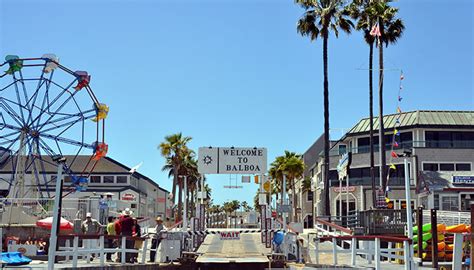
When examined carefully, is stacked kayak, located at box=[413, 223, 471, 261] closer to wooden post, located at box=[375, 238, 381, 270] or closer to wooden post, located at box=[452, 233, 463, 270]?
wooden post, located at box=[452, 233, 463, 270]

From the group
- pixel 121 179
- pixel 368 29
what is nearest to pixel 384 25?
pixel 368 29

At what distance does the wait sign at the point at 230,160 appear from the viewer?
23.1 meters

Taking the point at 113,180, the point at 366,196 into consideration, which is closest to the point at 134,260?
the point at 366,196

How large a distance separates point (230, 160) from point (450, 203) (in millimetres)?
18141

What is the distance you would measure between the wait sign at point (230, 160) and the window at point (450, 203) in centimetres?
1707

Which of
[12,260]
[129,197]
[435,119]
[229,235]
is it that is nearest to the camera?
[12,260]

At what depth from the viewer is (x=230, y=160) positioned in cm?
2311

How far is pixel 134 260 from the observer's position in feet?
65.7

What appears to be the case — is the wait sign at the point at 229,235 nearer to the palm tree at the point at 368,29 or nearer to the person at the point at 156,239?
the person at the point at 156,239

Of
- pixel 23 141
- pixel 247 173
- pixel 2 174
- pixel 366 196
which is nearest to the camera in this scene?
pixel 247 173

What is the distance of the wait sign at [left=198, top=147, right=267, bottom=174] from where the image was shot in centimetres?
2306

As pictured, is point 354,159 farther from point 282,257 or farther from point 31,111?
point 282,257

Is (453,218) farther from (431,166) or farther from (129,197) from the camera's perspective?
(129,197)

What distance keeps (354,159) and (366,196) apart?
4.33 metres
